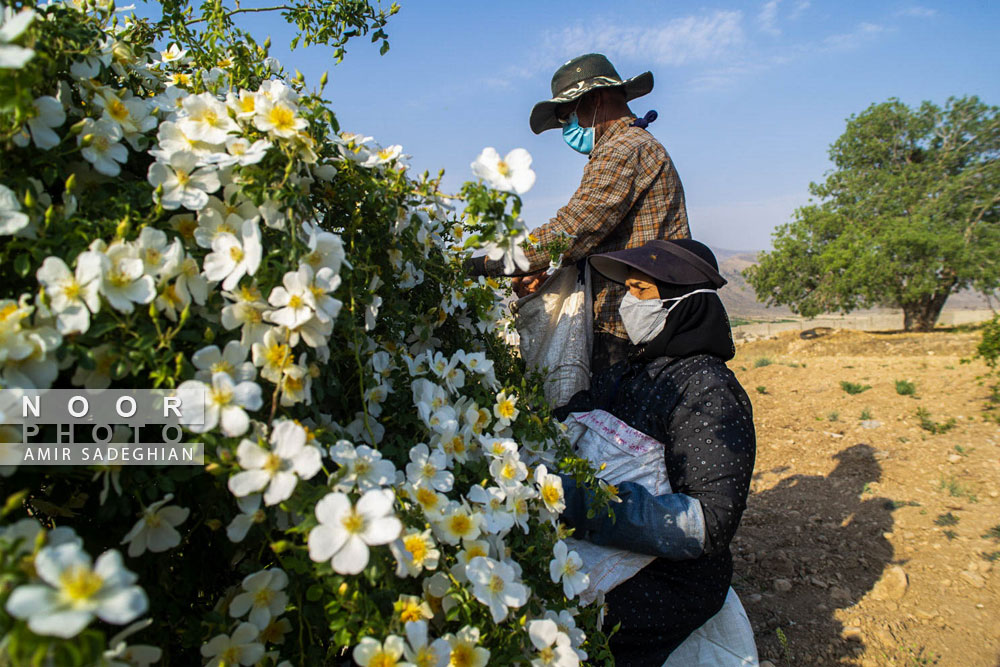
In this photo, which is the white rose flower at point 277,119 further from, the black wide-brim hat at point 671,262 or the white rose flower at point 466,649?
the black wide-brim hat at point 671,262

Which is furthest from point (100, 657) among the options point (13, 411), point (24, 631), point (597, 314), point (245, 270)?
point (597, 314)

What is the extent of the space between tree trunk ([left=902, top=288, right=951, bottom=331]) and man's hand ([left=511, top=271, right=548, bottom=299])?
23.8 meters

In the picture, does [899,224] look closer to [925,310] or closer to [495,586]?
Result: [925,310]

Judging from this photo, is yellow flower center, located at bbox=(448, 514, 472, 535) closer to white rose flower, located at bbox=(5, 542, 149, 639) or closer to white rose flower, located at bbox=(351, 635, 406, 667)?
white rose flower, located at bbox=(351, 635, 406, 667)

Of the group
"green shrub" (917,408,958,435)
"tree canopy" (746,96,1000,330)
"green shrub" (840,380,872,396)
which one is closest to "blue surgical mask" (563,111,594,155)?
"green shrub" (917,408,958,435)

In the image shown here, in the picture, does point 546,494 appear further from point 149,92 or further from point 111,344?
point 149,92

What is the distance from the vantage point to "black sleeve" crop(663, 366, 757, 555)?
5.55 ft

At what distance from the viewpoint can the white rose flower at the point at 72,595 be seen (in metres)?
0.55

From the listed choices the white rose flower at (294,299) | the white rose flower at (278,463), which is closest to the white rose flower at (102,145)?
the white rose flower at (294,299)

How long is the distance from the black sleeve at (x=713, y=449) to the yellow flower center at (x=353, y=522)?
118 centimetres

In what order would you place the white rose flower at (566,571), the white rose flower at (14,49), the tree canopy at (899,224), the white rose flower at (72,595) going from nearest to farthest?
the white rose flower at (72,595)
the white rose flower at (14,49)
the white rose flower at (566,571)
the tree canopy at (899,224)

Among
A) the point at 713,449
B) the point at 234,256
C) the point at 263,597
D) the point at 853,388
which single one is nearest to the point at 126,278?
the point at 234,256

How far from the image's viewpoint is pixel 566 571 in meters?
1.15

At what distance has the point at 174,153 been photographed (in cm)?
94
